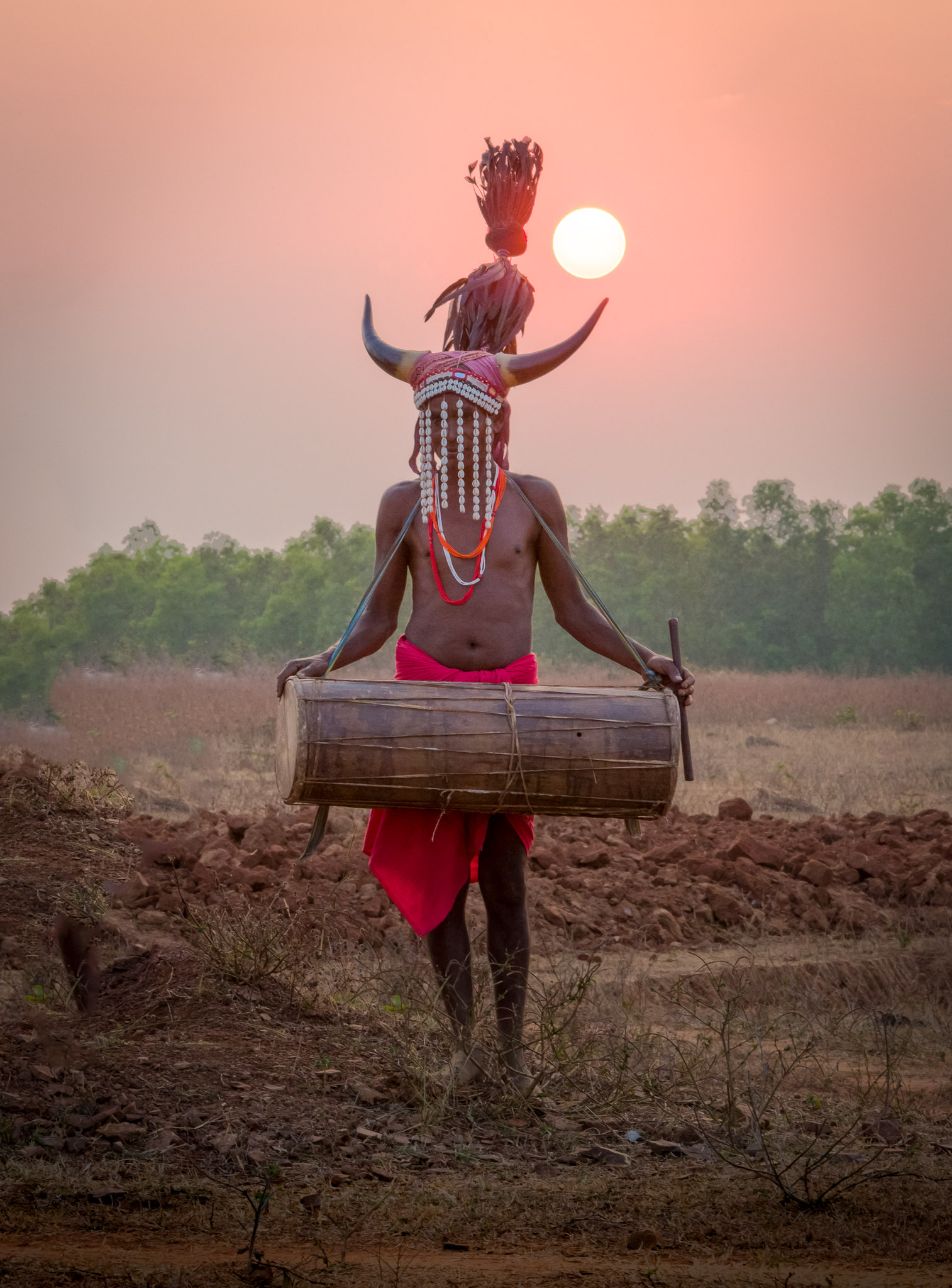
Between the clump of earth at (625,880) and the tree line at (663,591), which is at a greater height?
the tree line at (663,591)

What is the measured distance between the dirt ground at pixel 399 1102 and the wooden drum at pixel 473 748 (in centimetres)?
66

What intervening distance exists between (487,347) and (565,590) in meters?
0.81

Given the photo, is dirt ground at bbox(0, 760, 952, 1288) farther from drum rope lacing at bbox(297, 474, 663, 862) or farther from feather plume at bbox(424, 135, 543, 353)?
feather plume at bbox(424, 135, 543, 353)

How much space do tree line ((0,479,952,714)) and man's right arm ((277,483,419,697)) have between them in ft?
52.2

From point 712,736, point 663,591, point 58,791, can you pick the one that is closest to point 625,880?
point 58,791

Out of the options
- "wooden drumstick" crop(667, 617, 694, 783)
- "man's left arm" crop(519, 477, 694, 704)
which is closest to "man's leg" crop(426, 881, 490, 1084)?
"wooden drumstick" crop(667, 617, 694, 783)

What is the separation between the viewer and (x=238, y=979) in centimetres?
422

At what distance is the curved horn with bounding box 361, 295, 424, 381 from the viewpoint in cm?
379

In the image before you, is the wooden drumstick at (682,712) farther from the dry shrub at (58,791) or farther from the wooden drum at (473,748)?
the dry shrub at (58,791)

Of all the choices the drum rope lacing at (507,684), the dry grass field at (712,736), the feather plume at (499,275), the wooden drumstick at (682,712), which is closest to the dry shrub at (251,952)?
the drum rope lacing at (507,684)

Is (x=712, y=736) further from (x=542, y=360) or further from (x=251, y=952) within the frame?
(x=542, y=360)

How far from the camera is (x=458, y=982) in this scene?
3537mm

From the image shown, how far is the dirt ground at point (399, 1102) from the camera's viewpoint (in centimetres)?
261

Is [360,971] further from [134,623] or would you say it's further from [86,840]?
[134,623]
